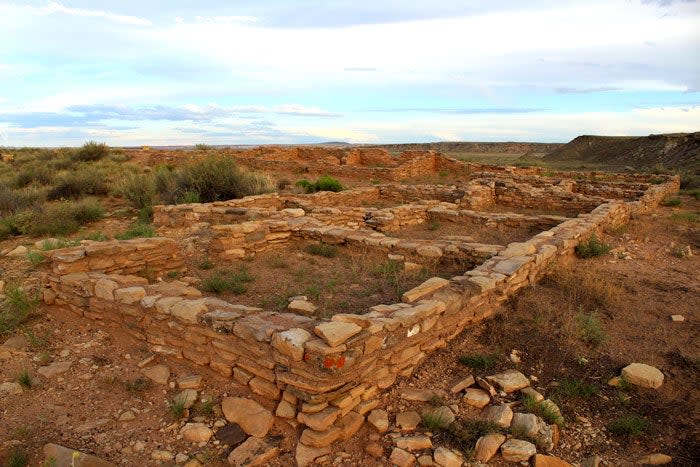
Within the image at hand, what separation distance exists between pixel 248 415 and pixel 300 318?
0.77 m

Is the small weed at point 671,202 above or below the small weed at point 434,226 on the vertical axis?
above

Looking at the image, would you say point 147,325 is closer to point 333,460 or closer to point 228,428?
point 228,428

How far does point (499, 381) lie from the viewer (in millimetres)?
3328

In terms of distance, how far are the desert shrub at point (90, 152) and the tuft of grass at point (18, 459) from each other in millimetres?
22217

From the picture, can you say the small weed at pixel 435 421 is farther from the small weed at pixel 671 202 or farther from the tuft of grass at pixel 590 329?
the small weed at pixel 671 202

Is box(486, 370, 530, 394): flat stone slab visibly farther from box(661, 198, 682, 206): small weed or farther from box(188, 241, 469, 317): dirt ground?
box(661, 198, 682, 206): small weed

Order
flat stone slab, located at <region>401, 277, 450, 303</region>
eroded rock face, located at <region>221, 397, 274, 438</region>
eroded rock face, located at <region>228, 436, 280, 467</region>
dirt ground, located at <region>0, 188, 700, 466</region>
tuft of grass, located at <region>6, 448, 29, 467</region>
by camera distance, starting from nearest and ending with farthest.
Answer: tuft of grass, located at <region>6, 448, 29, 467</region> → eroded rock face, located at <region>228, 436, 280, 467</region> → dirt ground, located at <region>0, 188, 700, 466</region> → eroded rock face, located at <region>221, 397, 274, 438</region> → flat stone slab, located at <region>401, 277, 450, 303</region>

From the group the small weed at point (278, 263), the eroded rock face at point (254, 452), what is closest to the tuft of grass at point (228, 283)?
the small weed at point (278, 263)

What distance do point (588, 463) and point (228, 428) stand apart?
224cm

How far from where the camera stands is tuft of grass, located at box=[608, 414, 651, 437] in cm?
284

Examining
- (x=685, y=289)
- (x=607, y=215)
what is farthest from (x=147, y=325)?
(x=607, y=215)

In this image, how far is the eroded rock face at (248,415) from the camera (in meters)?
2.90

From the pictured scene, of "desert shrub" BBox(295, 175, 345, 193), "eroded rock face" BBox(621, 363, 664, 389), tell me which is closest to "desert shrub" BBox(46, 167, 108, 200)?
"desert shrub" BBox(295, 175, 345, 193)

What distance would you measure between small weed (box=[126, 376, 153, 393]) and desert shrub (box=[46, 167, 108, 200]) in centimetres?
991
